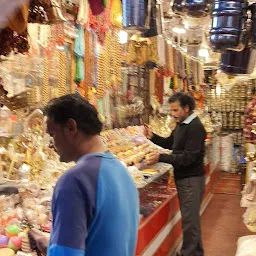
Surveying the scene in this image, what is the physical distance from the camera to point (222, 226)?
5500 millimetres

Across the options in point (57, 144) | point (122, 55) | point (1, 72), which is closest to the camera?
point (57, 144)

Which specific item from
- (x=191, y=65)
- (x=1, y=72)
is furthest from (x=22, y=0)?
(x=191, y=65)

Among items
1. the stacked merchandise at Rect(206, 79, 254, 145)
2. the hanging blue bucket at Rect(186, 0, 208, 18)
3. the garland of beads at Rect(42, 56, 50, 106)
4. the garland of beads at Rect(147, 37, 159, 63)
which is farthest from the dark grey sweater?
the stacked merchandise at Rect(206, 79, 254, 145)

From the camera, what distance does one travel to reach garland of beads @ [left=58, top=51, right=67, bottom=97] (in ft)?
11.1

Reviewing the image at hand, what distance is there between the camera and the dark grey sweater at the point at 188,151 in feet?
12.3

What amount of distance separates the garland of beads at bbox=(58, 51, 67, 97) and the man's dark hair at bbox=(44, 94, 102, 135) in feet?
6.27

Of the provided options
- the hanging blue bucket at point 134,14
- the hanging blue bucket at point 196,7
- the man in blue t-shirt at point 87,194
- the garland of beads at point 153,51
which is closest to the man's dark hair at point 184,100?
the garland of beads at point 153,51

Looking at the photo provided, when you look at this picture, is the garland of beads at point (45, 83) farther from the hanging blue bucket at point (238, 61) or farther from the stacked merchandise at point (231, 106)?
the stacked merchandise at point (231, 106)

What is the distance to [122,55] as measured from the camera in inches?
179

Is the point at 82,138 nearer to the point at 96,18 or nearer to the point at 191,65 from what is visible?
the point at 96,18

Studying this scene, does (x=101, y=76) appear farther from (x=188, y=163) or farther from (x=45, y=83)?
(x=188, y=163)

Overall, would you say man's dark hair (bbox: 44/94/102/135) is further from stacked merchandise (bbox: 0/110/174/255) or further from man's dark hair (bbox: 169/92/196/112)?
man's dark hair (bbox: 169/92/196/112)

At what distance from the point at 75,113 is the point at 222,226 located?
14.6ft

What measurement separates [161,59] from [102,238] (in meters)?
4.15
